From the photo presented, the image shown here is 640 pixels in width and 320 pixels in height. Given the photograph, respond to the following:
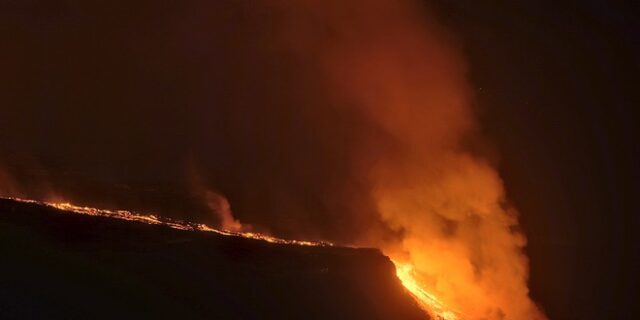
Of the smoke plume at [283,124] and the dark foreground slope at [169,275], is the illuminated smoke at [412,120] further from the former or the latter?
the dark foreground slope at [169,275]

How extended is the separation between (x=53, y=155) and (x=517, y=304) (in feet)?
22.8

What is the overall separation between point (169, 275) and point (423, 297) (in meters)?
3.18

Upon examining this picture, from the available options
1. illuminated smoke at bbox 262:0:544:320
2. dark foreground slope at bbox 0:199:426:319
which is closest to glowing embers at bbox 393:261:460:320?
dark foreground slope at bbox 0:199:426:319

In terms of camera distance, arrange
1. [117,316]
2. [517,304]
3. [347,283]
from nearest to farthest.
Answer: [117,316], [347,283], [517,304]

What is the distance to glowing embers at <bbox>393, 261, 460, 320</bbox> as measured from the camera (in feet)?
25.8

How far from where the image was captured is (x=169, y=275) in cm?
675

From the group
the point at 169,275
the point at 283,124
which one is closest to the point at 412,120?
the point at 283,124

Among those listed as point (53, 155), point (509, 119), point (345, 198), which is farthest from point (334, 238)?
point (53, 155)

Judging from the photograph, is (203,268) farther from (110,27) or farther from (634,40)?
(634,40)

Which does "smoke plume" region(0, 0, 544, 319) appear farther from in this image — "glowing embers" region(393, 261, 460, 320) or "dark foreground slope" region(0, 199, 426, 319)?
"dark foreground slope" region(0, 199, 426, 319)

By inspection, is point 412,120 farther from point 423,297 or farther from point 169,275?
point 169,275

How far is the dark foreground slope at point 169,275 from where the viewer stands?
6.27 metres

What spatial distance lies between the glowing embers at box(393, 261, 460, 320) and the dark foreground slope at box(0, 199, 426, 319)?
332 mm

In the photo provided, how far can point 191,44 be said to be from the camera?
32.7ft
